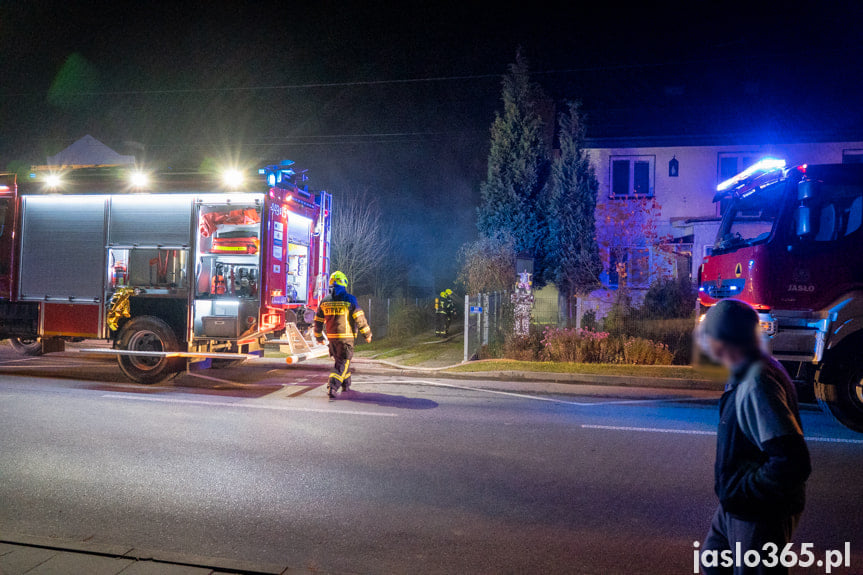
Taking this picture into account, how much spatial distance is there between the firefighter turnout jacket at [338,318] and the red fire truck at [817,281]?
5310 mm

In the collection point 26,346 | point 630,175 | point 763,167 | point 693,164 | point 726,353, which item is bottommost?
point 26,346

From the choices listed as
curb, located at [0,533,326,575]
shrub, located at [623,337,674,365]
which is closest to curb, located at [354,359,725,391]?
shrub, located at [623,337,674,365]

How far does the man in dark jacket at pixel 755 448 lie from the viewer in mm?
2209

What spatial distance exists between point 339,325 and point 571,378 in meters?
4.83

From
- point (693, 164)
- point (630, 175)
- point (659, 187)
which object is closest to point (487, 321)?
point (630, 175)

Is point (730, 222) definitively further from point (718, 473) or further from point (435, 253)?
point (435, 253)

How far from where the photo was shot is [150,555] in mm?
3695

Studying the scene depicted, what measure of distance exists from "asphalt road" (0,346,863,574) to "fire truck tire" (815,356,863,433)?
33cm

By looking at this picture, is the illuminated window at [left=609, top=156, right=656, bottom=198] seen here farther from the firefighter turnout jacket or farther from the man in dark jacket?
the man in dark jacket

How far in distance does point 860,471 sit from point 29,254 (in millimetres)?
12438

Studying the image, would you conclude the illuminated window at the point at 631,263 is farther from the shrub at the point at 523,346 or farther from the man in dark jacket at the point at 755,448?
the man in dark jacket at the point at 755,448

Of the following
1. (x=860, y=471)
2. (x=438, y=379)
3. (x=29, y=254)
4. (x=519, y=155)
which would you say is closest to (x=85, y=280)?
(x=29, y=254)

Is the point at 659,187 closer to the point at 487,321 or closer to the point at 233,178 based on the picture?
the point at 487,321

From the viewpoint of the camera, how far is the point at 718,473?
2.46 meters
